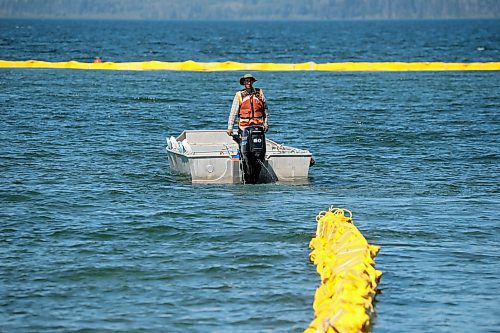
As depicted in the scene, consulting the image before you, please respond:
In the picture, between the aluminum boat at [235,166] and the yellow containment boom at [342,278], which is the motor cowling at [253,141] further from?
the yellow containment boom at [342,278]

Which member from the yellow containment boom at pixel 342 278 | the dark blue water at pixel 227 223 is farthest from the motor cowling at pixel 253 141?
the yellow containment boom at pixel 342 278

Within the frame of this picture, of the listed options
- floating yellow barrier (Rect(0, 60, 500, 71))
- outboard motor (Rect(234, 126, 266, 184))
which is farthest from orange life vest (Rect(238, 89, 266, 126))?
floating yellow barrier (Rect(0, 60, 500, 71))

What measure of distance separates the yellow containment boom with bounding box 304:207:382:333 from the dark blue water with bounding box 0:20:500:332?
0.35 m

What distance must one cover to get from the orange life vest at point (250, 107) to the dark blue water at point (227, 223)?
1.36m

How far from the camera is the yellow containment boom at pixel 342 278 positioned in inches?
405

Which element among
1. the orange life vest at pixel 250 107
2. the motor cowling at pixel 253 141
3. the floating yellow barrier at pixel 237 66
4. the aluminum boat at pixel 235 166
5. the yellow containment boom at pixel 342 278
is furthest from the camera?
the floating yellow barrier at pixel 237 66

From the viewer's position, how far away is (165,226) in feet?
54.8

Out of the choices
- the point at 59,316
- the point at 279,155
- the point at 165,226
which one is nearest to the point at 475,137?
the point at 279,155

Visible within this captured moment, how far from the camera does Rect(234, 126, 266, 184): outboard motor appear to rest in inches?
739

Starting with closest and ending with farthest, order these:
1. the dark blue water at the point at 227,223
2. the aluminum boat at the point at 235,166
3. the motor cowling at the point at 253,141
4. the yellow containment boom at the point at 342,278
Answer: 1. the yellow containment boom at the point at 342,278
2. the dark blue water at the point at 227,223
3. the motor cowling at the point at 253,141
4. the aluminum boat at the point at 235,166

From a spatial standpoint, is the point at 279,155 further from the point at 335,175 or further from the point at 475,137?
the point at 475,137

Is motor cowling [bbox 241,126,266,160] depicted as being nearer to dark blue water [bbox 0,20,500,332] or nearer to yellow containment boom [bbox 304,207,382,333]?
dark blue water [bbox 0,20,500,332]

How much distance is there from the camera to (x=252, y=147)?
18812 mm

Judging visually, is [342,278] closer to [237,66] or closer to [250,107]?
[250,107]
